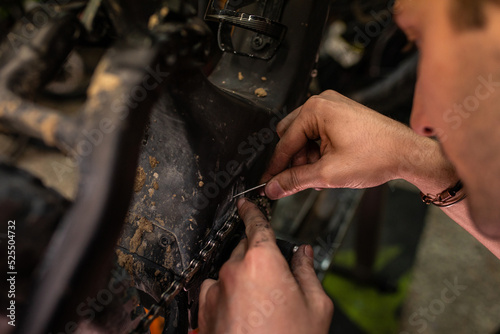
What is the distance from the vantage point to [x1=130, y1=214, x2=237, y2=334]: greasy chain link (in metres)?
0.50

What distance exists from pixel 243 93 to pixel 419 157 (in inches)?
14.9

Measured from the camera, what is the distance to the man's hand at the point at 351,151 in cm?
68

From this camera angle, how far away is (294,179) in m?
0.69

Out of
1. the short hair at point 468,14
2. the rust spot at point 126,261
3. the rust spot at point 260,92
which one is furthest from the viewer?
the rust spot at point 260,92

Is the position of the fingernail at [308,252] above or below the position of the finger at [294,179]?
below

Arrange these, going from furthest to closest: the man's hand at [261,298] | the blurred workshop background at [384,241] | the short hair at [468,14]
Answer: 1. the blurred workshop background at [384,241]
2. the man's hand at [261,298]
3. the short hair at [468,14]

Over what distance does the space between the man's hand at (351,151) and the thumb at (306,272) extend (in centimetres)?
14

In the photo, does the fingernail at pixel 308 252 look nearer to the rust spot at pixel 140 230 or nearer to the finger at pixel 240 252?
the finger at pixel 240 252

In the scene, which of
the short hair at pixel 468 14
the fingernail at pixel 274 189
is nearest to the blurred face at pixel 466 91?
the short hair at pixel 468 14

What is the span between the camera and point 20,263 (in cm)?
41

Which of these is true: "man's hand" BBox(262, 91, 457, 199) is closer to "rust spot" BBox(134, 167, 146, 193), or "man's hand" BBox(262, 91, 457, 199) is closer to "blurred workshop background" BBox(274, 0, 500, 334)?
"rust spot" BBox(134, 167, 146, 193)

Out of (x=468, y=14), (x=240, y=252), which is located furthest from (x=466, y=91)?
(x=240, y=252)

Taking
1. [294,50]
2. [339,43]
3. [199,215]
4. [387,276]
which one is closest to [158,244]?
[199,215]

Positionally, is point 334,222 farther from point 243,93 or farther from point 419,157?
point 243,93
